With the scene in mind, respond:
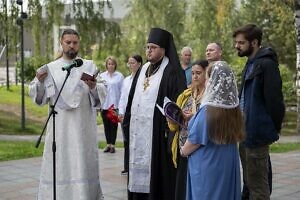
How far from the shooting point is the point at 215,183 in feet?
13.5

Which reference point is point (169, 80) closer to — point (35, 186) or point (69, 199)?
point (69, 199)

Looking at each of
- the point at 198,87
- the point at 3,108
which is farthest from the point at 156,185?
the point at 3,108

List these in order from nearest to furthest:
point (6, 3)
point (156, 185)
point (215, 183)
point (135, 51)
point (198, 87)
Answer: point (215, 183) → point (198, 87) → point (156, 185) → point (6, 3) → point (135, 51)

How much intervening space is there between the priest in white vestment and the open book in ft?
4.22

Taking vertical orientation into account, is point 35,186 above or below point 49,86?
below

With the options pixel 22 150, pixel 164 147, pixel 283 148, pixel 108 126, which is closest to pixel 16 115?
pixel 22 150

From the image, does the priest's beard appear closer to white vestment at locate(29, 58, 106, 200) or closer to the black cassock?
white vestment at locate(29, 58, 106, 200)

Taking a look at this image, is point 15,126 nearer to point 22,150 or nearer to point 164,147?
point 22,150

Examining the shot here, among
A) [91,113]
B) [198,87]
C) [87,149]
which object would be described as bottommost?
[87,149]

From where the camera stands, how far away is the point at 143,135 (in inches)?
215

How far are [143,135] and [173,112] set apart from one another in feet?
3.44

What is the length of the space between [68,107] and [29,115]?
55.9ft

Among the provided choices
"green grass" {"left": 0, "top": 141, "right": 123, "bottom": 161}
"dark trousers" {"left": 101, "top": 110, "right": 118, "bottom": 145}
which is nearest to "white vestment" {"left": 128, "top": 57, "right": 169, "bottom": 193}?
"dark trousers" {"left": 101, "top": 110, "right": 118, "bottom": 145}

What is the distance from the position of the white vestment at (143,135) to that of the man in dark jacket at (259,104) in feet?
2.96
